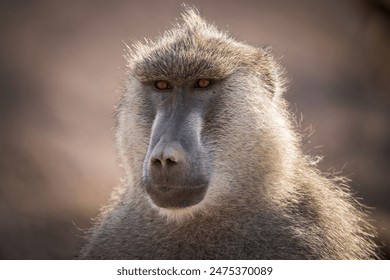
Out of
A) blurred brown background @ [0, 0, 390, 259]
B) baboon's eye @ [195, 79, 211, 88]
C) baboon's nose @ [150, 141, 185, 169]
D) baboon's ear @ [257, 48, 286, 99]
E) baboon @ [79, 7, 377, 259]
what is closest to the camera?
baboon's nose @ [150, 141, 185, 169]

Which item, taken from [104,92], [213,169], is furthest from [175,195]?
[104,92]

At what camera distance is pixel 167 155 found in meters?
3.29

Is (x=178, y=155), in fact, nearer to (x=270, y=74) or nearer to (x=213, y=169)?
(x=213, y=169)

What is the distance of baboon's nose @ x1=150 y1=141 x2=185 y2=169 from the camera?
10.8ft

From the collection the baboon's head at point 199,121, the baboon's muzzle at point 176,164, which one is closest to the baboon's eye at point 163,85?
the baboon's head at point 199,121

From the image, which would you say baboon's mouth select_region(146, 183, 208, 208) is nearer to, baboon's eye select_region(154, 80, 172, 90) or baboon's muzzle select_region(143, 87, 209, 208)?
baboon's muzzle select_region(143, 87, 209, 208)

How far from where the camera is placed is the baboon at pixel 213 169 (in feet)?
11.5

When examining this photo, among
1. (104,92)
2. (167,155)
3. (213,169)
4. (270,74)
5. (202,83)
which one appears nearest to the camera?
(167,155)

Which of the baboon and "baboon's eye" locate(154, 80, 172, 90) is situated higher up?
"baboon's eye" locate(154, 80, 172, 90)

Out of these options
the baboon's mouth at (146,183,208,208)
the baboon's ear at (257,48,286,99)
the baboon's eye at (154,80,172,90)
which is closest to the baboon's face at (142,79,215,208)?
the baboon's mouth at (146,183,208,208)

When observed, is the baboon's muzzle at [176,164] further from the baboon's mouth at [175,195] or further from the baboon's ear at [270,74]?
the baboon's ear at [270,74]

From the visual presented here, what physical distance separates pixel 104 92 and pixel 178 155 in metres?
1.81

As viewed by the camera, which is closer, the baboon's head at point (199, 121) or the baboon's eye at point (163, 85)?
the baboon's head at point (199, 121)

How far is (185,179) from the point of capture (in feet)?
11.0
